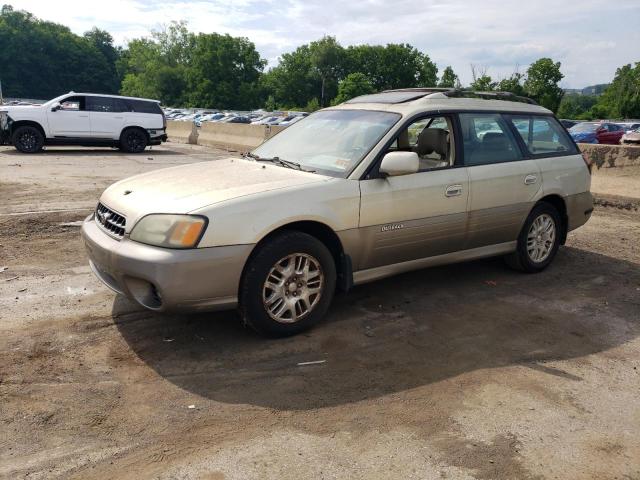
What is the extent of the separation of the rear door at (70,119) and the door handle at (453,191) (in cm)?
1407

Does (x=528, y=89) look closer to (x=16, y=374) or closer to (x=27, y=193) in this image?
(x=27, y=193)

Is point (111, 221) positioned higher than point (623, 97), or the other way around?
point (623, 97)

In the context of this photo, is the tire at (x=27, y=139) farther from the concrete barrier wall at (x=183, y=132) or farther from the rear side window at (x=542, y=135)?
the rear side window at (x=542, y=135)

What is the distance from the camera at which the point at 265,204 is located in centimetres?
375

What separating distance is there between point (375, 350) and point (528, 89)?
6780cm

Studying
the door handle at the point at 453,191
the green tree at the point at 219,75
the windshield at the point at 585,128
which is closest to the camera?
the door handle at the point at 453,191

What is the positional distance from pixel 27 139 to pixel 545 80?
64032 millimetres

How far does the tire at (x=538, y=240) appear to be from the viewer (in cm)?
559

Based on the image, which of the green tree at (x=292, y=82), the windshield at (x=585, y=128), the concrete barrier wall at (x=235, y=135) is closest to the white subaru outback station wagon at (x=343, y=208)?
the concrete barrier wall at (x=235, y=135)

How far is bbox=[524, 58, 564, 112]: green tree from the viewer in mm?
64500

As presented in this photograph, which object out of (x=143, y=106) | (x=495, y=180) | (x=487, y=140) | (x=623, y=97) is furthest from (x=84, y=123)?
(x=623, y=97)

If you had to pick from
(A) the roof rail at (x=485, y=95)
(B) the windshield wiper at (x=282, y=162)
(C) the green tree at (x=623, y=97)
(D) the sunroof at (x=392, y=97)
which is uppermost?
(C) the green tree at (x=623, y=97)

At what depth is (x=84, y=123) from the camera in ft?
52.5

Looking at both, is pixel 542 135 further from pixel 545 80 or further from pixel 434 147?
pixel 545 80
